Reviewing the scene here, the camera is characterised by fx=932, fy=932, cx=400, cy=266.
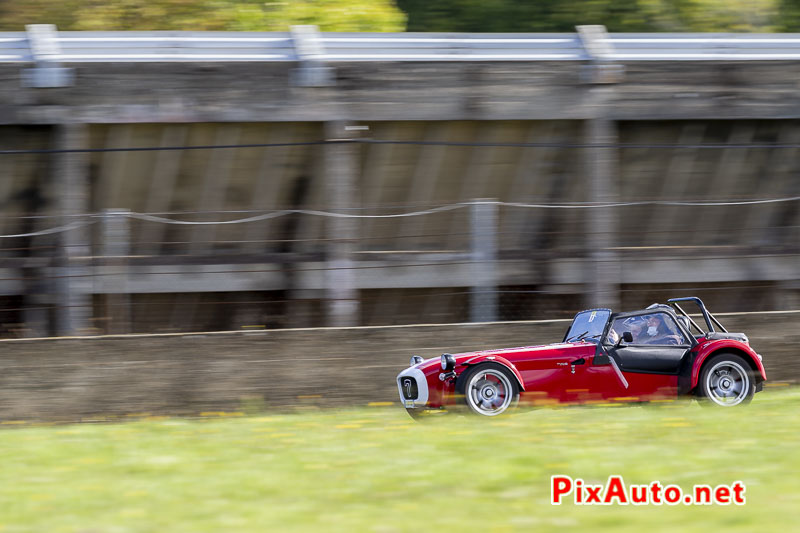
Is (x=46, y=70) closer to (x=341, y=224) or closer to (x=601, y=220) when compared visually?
(x=341, y=224)

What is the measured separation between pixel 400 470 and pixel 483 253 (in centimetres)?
711

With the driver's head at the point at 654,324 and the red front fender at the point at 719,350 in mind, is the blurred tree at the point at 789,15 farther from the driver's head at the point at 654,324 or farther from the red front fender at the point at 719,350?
the driver's head at the point at 654,324

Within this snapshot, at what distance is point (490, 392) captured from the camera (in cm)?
821

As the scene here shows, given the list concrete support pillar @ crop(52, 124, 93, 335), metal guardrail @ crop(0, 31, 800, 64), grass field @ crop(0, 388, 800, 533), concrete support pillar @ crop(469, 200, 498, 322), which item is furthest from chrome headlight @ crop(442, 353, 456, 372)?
metal guardrail @ crop(0, 31, 800, 64)

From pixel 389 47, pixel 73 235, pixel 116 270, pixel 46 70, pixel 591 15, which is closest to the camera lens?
pixel 46 70

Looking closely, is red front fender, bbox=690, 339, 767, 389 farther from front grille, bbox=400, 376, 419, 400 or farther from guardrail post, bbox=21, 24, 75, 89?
guardrail post, bbox=21, 24, 75, 89

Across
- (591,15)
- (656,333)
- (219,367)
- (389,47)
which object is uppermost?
(591,15)

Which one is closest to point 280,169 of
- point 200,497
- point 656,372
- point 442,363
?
point 442,363

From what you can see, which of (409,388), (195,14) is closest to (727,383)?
(409,388)

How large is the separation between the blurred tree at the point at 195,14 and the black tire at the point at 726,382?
51.7 ft

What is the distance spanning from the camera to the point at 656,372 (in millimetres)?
8508

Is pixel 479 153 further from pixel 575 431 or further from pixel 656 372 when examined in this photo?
pixel 575 431

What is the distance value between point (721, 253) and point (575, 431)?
25.9ft

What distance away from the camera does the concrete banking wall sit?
32.3 feet
